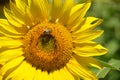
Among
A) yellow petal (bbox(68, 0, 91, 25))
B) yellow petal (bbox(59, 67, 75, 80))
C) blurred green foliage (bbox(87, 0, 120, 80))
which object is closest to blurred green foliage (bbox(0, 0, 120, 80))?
blurred green foliage (bbox(87, 0, 120, 80))

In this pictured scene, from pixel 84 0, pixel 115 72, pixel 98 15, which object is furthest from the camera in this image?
pixel 98 15

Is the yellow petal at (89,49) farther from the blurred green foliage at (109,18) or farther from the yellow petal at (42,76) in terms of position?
the blurred green foliage at (109,18)

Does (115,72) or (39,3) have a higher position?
(39,3)

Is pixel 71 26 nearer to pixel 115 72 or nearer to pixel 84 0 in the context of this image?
pixel 84 0

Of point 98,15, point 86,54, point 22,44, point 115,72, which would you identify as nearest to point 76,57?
point 86,54

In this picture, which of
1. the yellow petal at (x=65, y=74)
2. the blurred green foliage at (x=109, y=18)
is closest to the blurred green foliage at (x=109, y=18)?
the blurred green foliage at (x=109, y=18)

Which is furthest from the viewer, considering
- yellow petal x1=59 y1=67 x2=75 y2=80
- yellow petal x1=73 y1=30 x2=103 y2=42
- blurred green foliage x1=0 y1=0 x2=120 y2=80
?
blurred green foliage x1=0 y1=0 x2=120 y2=80

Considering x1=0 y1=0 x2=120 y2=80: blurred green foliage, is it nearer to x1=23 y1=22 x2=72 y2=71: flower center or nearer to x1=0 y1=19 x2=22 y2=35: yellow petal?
x1=23 y1=22 x2=72 y2=71: flower center

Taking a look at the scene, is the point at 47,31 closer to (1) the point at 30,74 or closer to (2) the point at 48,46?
(2) the point at 48,46
